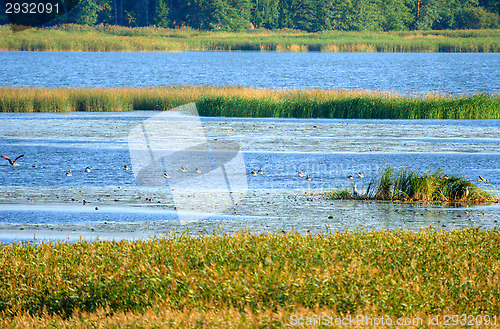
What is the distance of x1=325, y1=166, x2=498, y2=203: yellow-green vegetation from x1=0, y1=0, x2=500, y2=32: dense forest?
98248 mm

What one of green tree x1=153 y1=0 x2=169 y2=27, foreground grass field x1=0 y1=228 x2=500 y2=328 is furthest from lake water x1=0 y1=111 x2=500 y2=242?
green tree x1=153 y1=0 x2=169 y2=27

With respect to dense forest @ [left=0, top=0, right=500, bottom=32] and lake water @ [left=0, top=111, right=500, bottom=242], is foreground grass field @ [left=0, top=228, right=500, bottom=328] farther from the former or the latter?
dense forest @ [left=0, top=0, right=500, bottom=32]

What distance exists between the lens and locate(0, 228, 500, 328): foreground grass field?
6234mm

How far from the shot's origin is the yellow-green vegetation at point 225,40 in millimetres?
90625

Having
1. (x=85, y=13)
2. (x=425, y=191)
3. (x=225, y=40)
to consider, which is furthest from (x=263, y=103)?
(x=85, y=13)

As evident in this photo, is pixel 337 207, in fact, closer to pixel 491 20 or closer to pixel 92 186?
pixel 92 186

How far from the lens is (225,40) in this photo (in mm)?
107562

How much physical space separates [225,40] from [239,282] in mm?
103186

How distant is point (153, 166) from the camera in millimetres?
20406

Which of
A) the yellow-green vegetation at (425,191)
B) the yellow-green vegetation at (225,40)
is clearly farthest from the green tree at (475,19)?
the yellow-green vegetation at (425,191)

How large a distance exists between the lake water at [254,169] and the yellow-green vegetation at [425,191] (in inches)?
25.0

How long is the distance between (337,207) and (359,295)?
6.60 meters

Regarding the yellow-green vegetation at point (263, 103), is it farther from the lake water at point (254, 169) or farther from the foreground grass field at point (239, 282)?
the foreground grass field at point (239, 282)

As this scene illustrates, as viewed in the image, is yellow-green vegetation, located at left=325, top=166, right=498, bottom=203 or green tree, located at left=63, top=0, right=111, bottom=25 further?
green tree, located at left=63, top=0, right=111, bottom=25
